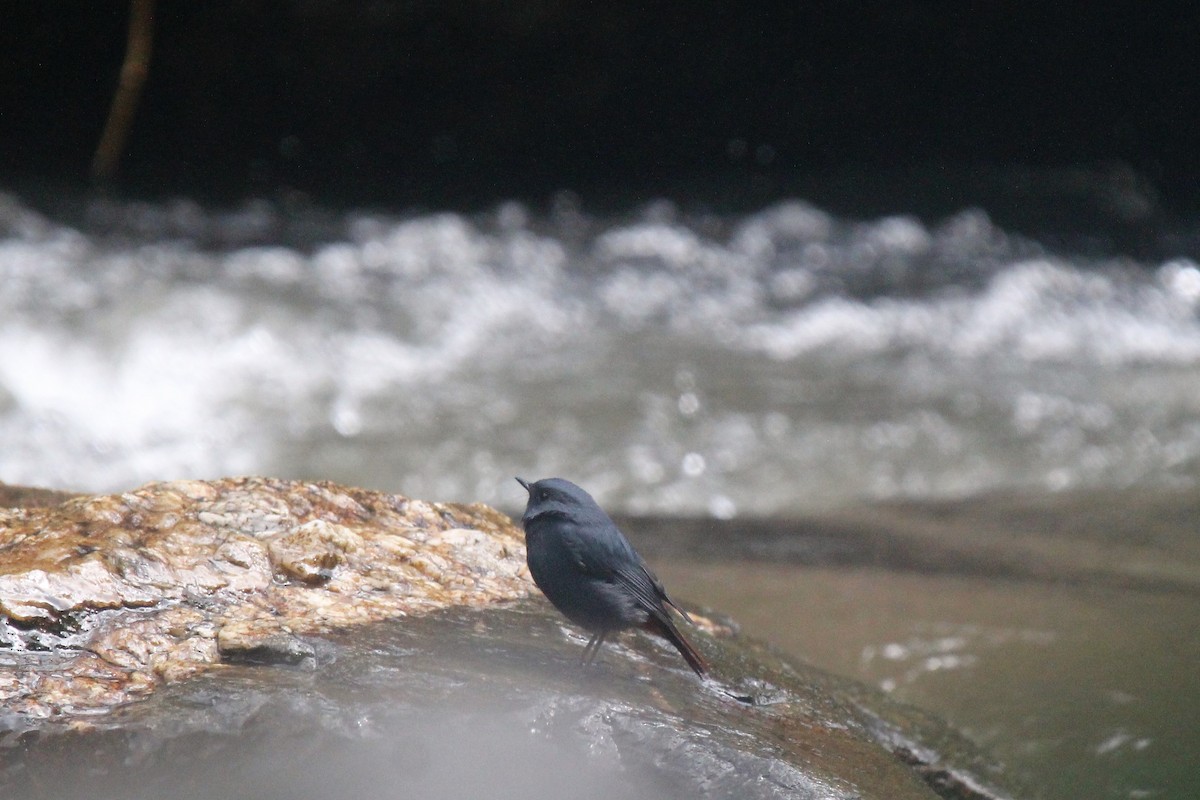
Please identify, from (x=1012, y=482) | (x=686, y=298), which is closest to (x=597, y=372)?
(x=686, y=298)

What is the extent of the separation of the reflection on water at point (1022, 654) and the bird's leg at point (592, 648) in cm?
171

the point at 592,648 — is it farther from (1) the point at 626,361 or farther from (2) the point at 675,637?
(1) the point at 626,361

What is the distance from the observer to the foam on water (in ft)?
23.2

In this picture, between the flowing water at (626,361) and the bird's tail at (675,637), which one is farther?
the flowing water at (626,361)

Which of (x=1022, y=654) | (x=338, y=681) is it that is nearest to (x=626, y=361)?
(x=1022, y=654)

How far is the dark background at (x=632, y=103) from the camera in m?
10.6

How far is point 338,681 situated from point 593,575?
1.77ft

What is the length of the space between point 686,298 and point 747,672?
7.26 metres

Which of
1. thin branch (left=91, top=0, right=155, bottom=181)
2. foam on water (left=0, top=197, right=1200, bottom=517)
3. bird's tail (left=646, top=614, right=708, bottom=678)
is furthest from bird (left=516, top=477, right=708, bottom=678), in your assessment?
thin branch (left=91, top=0, right=155, bottom=181)

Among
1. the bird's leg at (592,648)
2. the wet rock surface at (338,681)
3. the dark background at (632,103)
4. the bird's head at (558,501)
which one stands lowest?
the wet rock surface at (338,681)

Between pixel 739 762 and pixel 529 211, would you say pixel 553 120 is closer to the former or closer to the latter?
pixel 529 211

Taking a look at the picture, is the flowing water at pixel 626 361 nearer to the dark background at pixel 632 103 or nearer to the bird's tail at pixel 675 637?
the dark background at pixel 632 103

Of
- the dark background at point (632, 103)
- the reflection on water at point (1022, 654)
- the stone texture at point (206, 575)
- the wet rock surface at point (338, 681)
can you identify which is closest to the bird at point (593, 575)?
the wet rock surface at point (338, 681)

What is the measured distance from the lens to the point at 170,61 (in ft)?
34.7
